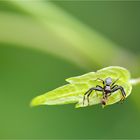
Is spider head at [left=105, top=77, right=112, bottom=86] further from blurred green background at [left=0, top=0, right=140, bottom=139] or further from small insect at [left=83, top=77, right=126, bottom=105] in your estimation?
blurred green background at [left=0, top=0, right=140, bottom=139]

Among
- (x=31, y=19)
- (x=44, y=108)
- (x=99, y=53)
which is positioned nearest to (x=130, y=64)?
(x=99, y=53)

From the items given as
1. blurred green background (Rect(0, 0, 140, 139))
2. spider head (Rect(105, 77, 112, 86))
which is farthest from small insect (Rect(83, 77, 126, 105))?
blurred green background (Rect(0, 0, 140, 139))

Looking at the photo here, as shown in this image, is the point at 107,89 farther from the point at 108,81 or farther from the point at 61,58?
the point at 61,58

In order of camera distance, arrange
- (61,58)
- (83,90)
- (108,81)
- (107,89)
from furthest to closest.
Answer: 1. (61,58)
2. (107,89)
3. (108,81)
4. (83,90)

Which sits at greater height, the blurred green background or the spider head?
the blurred green background

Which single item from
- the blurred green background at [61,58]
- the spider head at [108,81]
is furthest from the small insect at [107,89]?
the blurred green background at [61,58]

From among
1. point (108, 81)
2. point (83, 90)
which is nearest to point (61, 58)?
point (108, 81)
